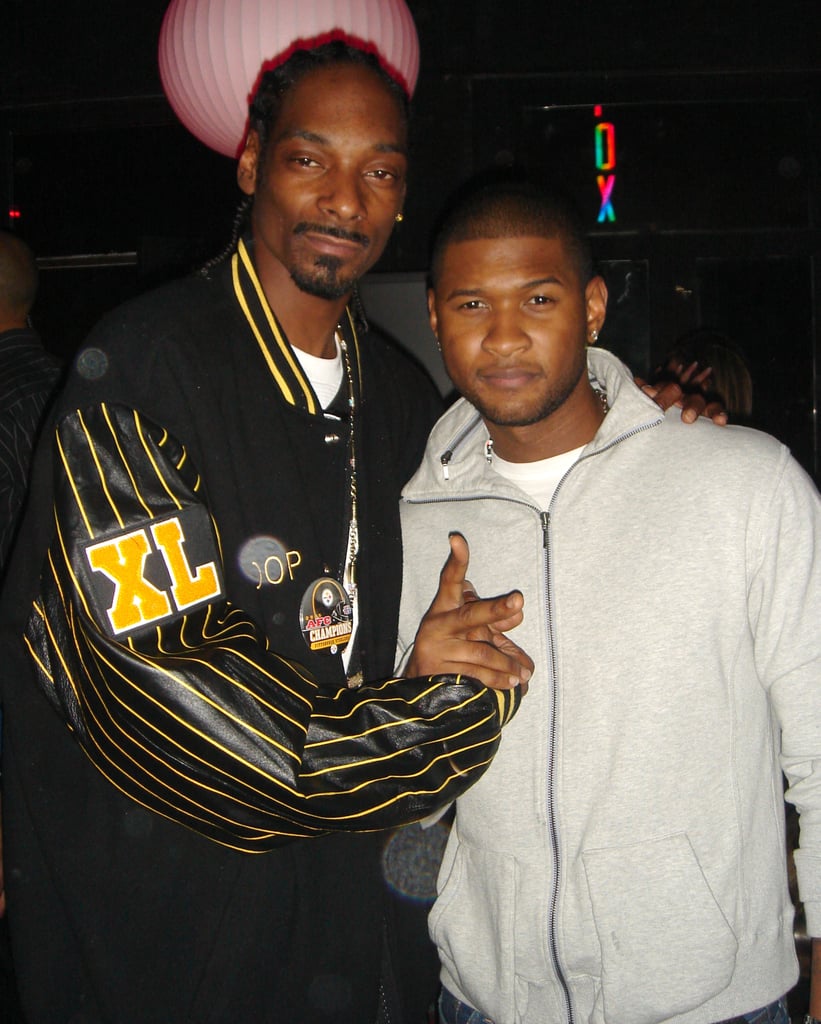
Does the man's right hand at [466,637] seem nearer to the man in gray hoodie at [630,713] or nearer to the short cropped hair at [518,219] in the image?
the man in gray hoodie at [630,713]

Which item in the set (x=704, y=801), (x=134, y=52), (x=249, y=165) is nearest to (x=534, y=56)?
(x=134, y=52)

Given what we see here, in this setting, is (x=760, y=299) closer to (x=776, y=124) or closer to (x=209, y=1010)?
(x=776, y=124)

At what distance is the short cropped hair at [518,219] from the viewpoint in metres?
1.58

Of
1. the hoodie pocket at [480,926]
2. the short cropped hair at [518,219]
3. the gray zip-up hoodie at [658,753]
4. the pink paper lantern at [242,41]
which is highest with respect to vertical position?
the pink paper lantern at [242,41]

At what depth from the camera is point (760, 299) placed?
13.9 ft

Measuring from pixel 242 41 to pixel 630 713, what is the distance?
1.39 metres

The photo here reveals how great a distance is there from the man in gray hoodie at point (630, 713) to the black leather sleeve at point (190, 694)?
171 mm

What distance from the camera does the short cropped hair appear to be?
5.18 ft

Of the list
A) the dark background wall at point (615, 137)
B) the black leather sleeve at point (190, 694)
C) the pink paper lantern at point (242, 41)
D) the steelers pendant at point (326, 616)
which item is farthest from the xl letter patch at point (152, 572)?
the dark background wall at point (615, 137)

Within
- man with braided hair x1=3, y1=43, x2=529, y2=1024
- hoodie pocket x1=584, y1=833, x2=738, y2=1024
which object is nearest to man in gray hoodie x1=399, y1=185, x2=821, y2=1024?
hoodie pocket x1=584, y1=833, x2=738, y2=1024

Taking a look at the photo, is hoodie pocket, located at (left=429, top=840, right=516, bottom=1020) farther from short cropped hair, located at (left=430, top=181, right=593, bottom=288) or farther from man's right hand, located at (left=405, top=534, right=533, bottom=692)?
short cropped hair, located at (left=430, top=181, right=593, bottom=288)

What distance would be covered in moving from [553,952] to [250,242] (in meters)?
1.33

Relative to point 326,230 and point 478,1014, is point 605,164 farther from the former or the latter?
point 478,1014

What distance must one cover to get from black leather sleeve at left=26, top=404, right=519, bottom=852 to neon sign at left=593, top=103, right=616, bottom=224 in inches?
129
